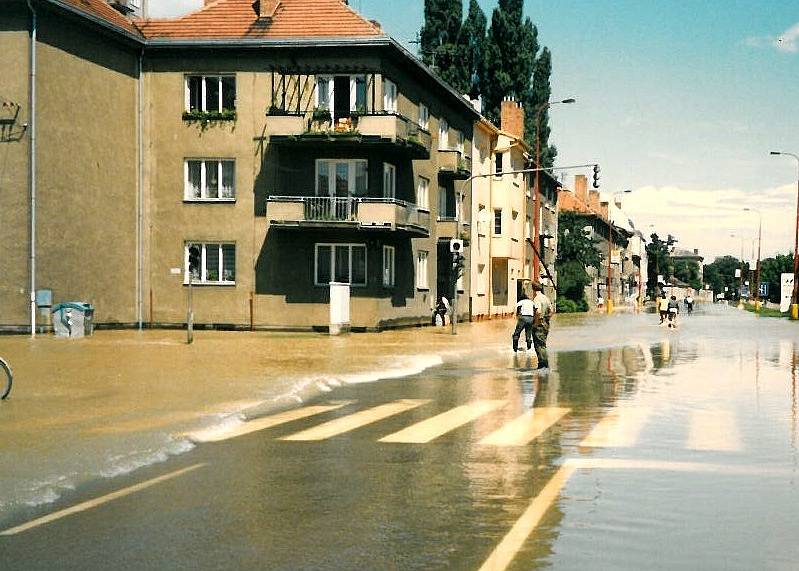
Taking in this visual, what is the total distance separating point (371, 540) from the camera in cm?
652

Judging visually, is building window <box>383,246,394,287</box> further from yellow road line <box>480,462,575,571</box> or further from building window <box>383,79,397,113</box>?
yellow road line <box>480,462,575,571</box>

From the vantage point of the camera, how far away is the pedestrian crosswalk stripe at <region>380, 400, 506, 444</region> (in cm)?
1145

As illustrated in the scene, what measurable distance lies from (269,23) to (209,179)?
6.29 meters

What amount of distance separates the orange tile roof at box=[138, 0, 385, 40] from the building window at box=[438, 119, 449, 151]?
907 cm

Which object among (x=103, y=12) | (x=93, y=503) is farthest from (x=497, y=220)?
(x=93, y=503)

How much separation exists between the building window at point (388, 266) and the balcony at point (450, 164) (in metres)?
8.41

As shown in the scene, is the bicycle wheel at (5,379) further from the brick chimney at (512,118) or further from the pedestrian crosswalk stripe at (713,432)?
the brick chimney at (512,118)

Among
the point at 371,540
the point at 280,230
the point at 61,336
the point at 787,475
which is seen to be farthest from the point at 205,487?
the point at 280,230

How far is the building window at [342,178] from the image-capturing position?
128 feet

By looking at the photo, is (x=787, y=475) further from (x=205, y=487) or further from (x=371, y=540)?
(x=205, y=487)

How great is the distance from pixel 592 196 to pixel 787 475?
12823 centimetres

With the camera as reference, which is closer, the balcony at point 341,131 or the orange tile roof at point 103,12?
the orange tile roof at point 103,12

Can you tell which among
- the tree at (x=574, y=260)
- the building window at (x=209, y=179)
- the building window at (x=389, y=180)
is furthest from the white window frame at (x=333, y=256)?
the tree at (x=574, y=260)

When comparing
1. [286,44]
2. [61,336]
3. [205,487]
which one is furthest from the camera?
[286,44]
